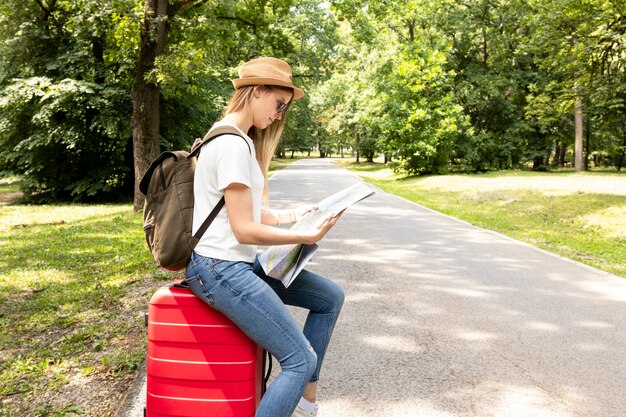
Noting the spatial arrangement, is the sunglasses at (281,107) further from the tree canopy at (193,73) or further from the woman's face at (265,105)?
the tree canopy at (193,73)

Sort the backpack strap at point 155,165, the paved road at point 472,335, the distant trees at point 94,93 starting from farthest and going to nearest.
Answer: the distant trees at point 94,93, the paved road at point 472,335, the backpack strap at point 155,165

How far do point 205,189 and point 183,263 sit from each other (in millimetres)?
353

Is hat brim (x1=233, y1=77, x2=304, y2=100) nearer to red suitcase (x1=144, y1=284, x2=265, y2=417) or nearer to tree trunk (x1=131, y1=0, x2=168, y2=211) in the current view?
red suitcase (x1=144, y1=284, x2=265, y2=417)

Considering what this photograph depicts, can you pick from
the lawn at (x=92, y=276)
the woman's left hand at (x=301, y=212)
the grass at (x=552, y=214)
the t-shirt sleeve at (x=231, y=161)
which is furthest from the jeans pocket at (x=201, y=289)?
the grass at (x=552, y=214)

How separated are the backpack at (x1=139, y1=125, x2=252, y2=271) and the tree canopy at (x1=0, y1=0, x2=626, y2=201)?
10.2 m

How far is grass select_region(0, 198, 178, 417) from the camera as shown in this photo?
12.0 feet

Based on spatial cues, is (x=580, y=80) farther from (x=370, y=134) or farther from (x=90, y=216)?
(x=370, y=134)

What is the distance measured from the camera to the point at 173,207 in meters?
2.35

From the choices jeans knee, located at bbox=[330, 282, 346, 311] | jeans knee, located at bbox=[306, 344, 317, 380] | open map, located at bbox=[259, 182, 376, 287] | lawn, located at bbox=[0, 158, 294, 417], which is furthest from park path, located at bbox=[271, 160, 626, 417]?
lawn, located at bbox=[0, 158, 294, 417]

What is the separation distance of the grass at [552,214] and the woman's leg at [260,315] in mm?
6630

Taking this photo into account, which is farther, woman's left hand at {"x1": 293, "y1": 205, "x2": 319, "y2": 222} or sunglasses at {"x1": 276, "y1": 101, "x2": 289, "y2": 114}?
woman's left hand at {"x1": 293, "y1": 205, "x2": 319, "y2": 222}

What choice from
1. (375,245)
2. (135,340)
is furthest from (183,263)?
(375,245)

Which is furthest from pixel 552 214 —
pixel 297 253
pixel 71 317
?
pixel 297 253

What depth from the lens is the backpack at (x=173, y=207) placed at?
2312 mm
